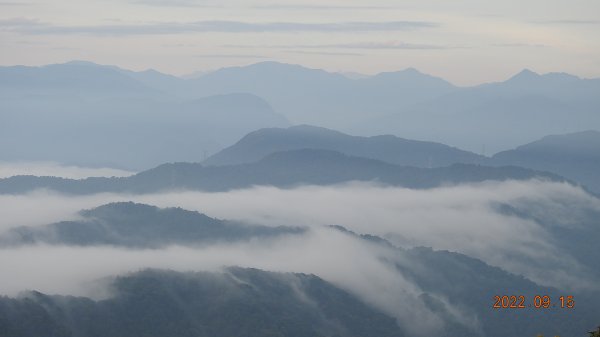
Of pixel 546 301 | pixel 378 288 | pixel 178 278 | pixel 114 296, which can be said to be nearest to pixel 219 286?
pixel 178 278

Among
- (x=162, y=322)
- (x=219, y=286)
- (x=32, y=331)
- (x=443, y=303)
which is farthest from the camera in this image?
(x=443, y=303)

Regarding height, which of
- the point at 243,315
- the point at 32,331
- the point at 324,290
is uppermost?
the point at 324,290

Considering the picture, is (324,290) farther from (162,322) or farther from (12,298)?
(12,298)
